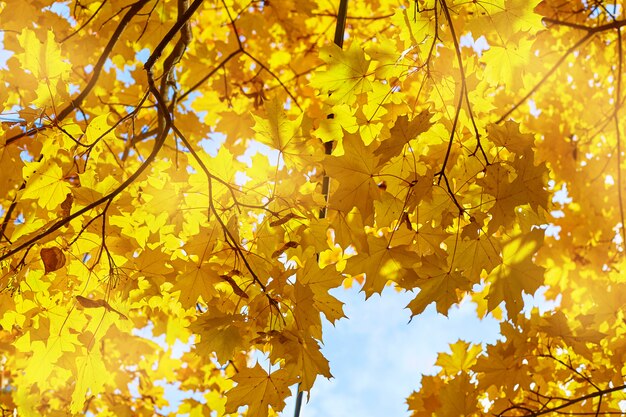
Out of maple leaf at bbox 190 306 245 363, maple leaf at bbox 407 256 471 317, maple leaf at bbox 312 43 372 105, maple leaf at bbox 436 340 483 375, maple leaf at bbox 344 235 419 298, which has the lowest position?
maple leaf at bbox 190 306 245 363

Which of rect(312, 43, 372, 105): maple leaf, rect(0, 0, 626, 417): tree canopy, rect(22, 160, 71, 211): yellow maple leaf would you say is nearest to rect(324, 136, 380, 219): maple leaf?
rect(0, 0, 626, 417): tree canopy

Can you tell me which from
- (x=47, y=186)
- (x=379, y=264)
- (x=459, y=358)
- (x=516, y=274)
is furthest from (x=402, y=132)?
(x=459, y=358)

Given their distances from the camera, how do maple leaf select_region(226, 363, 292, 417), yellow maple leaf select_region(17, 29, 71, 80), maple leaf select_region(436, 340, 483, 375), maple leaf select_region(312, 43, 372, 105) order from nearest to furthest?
maple leaf select_region(226, 363, 292, 417), maple leaf select_region(312, 43, 372, 105), yellow maple leaf select_region(17, 29, 71, 80), maple leaf select_region(436, 340, 483, 375)

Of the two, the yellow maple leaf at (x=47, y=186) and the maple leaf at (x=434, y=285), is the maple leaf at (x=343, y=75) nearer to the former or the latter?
the maple leaf at (x=434, y=285)

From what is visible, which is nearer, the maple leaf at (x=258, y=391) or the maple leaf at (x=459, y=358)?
the maple leaf at (x=258, y=391)

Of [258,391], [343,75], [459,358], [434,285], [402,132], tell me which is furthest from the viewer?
[459,358]

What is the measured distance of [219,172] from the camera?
1.79 meters

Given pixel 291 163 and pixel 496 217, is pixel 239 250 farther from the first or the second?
pixel 496 217

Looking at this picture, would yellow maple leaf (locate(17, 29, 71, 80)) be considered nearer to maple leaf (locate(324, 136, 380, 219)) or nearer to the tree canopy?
the tree canopy

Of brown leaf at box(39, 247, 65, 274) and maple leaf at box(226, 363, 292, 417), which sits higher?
brown leaf at box(39, 247, 65, 274)

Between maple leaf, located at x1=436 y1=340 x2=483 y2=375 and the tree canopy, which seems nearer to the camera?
the tree canopy

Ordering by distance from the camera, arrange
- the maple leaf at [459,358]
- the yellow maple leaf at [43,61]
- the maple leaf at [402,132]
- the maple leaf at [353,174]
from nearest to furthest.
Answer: the maple leaf at [402,132], the maple leaf at [353,174], the yellow maple leaf at [43,61], the maple leaf at [459,358]

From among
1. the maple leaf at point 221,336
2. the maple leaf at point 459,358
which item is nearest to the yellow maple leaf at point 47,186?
the maple leaf at point 221,336

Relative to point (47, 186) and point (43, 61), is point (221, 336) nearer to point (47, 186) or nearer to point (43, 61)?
point (47, 186)
